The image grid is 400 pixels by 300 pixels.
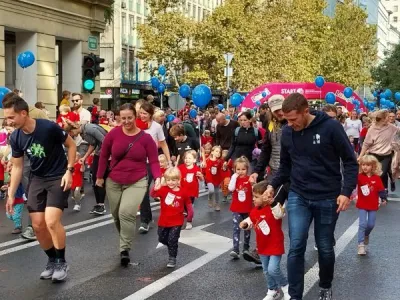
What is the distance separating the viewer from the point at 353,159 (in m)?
6.42

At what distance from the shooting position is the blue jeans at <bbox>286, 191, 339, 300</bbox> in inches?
254

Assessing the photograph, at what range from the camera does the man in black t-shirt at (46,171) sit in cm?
750

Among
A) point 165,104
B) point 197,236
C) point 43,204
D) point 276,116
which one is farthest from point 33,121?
point 165,104

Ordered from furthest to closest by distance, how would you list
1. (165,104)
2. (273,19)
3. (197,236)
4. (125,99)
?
(125,99) < (273,19) < (165,104) < (197,236)

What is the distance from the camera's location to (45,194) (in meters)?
7.68

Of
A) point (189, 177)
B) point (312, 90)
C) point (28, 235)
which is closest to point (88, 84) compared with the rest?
point (189, 177)

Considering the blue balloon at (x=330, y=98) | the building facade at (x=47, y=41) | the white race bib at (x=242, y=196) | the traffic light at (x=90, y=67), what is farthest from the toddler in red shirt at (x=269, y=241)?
the blue balloon at (x=330, y=98)

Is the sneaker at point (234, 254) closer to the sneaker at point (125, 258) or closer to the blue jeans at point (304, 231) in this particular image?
the sneaker at point (125, 258)

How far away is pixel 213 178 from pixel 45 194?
6.81 metres

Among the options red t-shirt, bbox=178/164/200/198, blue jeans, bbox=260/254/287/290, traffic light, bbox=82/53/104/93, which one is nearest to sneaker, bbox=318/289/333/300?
blue jeans, bbox=260/254/287/290

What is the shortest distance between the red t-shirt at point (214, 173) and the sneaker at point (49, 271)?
660 centimetres

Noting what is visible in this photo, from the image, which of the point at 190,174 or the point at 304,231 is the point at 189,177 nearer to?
the point at 190,174

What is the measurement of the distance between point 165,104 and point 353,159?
4146 centimetres

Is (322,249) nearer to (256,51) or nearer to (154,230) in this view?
(154,230)
